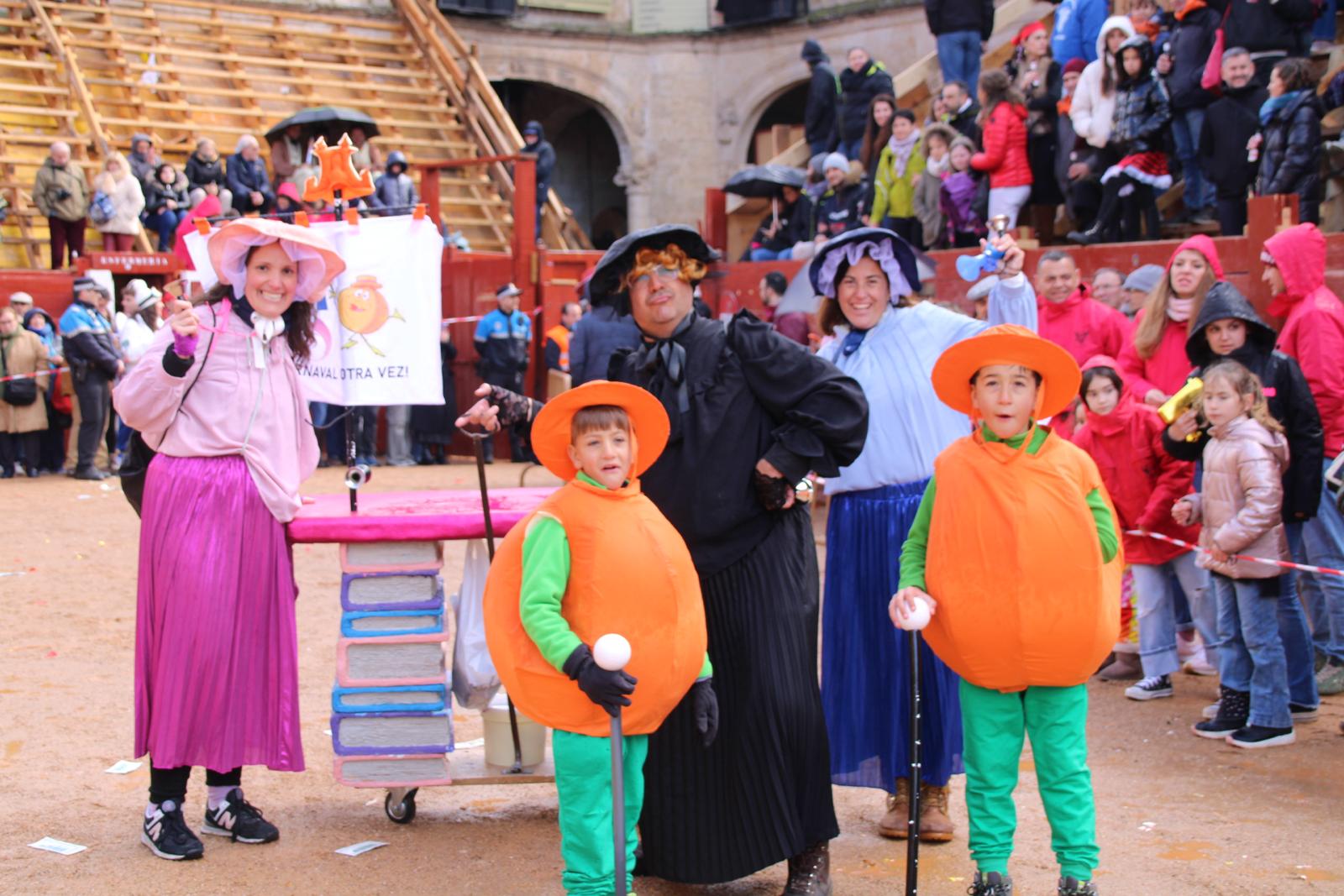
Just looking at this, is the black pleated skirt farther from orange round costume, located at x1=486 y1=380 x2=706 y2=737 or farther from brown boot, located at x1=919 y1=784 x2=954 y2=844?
brown boot, located at x1=919 y1=784 x2=954 y2=844

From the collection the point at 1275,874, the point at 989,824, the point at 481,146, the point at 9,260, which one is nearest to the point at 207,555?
the point at 989,824

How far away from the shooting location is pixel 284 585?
4836 millimetres

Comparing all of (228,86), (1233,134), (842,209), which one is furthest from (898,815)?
(228,86)

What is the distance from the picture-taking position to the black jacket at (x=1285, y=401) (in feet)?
19.4

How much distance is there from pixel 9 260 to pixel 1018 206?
12.1m

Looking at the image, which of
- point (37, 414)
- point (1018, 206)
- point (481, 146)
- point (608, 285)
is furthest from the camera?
point (481, 146)

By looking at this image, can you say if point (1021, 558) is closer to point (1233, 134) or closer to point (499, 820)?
point (499, 820)

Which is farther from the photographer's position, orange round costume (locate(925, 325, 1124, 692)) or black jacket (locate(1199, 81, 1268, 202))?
black jacket (locate(1199, 81, 1268, 202))

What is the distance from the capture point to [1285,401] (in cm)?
595

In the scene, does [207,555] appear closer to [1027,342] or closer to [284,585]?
[284,585]

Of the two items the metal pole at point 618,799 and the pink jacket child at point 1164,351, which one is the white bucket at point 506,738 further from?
the pink jacket child at point 1164,351

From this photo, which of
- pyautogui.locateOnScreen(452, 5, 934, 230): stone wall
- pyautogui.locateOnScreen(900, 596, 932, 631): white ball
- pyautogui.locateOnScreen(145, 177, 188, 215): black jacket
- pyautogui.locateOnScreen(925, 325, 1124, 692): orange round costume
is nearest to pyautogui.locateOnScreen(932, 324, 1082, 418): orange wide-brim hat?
pyautogui.locateOnScreen(925, 325, 1124, 692): orange round costume

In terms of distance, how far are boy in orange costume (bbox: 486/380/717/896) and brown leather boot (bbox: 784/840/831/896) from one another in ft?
1.95

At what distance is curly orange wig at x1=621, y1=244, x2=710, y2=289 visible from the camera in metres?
4.29
